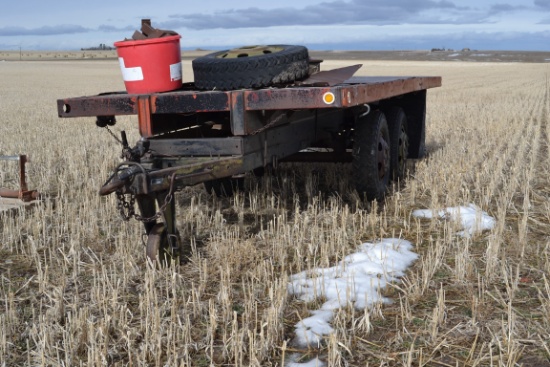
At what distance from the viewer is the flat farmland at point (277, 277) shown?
10.2ft

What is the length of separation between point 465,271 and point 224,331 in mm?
1604

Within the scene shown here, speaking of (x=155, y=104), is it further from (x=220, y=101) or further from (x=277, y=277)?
(x=277, y=277)

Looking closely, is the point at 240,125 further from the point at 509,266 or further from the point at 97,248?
the point at 509,266

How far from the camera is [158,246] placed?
425 centimetres

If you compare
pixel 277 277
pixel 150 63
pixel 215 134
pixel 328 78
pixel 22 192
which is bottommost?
pixel 277 277

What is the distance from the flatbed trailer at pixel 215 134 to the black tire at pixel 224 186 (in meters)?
0.82

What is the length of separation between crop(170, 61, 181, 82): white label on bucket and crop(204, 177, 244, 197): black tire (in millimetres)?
1694

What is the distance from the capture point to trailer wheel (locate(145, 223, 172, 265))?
4.22m

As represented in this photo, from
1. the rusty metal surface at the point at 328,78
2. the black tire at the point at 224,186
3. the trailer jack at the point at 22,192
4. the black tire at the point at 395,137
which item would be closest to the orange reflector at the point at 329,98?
the rusty metal surface at the point at 328,78

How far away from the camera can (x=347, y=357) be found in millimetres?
3041

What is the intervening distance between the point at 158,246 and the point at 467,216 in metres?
2.65

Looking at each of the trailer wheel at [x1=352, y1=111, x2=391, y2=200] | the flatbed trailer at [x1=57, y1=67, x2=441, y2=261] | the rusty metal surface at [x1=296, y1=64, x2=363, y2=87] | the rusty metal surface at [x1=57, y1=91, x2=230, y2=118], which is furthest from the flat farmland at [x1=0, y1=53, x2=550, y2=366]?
the rusty metal surface at [x1=296, y1=64, x2=363, y2=87]

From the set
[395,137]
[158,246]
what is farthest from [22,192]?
[395,137]

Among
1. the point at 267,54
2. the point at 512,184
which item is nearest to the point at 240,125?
the point at 267,54
